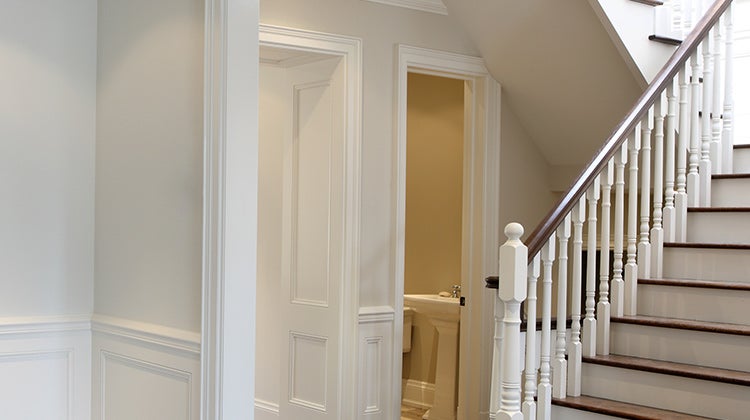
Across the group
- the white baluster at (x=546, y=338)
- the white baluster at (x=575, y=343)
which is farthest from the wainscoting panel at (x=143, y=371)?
the white baluster at (x=575, y=343)

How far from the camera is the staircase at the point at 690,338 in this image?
3.58 metres

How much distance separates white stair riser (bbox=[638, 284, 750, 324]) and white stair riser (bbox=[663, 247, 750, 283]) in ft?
0.54

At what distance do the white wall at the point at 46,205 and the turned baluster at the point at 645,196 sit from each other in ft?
8.90

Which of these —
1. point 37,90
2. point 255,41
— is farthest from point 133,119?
point 255,41

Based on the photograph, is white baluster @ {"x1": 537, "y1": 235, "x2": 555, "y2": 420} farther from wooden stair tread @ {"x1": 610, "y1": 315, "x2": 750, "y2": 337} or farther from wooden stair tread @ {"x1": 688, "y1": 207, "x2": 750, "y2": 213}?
wooden stair tread @ {"x1": 688, "y1": 207, "x2": 750, "y2": 213}

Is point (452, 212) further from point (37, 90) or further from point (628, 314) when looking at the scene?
point (37, 90)

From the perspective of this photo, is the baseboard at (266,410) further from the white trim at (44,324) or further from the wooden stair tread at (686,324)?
the wooden stair tread at (686,324)

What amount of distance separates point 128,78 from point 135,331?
1175 millimetres

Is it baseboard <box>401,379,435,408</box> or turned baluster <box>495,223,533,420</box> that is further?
baseboard <box>401,379,435,408</box>

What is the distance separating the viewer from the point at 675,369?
364 centimetres

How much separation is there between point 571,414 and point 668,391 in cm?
44

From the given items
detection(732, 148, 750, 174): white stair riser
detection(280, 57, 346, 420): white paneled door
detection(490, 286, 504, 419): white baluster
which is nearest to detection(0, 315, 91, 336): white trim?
detection(280, 57, 346, 420): white paneled door

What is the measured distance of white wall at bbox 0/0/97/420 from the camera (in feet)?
12.7

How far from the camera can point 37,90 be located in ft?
13.0
